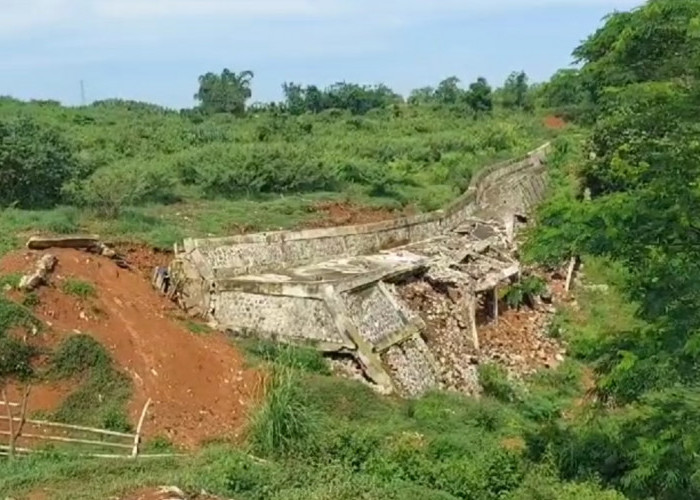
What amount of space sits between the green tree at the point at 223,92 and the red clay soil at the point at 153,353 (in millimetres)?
39976

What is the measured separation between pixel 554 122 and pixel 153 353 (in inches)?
1635

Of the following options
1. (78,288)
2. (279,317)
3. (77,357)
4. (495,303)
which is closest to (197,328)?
(279,317)

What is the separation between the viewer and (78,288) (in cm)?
1634

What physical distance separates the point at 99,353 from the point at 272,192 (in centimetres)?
1292

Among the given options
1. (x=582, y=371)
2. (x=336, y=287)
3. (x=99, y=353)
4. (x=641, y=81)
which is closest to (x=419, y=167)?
(x=582, y=371)

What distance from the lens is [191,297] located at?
18.3 m

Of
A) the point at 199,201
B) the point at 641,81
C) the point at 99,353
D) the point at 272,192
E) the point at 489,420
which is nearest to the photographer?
the point at 641,81

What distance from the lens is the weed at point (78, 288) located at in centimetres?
1627

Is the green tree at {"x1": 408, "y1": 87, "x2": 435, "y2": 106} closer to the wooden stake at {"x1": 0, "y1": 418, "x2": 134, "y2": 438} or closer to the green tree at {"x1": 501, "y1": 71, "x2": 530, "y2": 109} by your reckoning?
the green tree at {"x1": 501, "y1": 71, "x2": 530, "y2": 109}

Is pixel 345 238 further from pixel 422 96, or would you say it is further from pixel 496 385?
pixel 422 96

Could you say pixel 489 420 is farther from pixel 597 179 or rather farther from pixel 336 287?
pixel 597 179

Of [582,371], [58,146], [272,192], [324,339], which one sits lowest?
[582,371]

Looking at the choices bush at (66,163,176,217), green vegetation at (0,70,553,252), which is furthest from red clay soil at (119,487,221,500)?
bush at (66,163,176,217)

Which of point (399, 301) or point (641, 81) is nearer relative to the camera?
point (641, 81)
